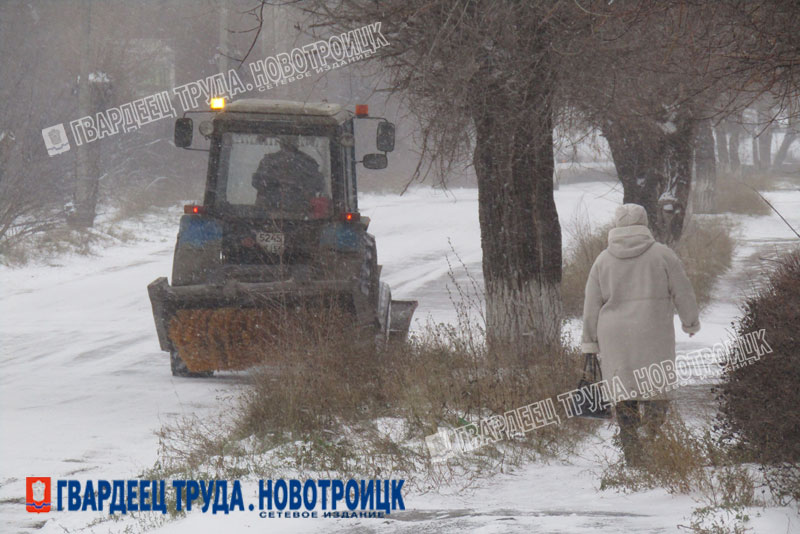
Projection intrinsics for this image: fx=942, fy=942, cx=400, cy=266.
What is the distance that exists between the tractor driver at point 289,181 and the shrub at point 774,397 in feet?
17.0

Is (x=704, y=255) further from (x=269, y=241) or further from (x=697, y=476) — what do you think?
(x=697, y=476)

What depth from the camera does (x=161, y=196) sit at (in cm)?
2950

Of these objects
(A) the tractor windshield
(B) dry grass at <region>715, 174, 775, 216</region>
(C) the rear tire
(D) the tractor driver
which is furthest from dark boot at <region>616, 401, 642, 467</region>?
(B) dry grass at <region>715, 174, 775, 216</region>

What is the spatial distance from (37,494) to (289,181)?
4437 mm

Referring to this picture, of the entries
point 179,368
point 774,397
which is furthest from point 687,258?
point 774,397

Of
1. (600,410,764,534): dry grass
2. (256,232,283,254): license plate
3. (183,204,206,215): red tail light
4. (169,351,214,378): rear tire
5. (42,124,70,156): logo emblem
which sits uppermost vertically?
(42,124,70,156): logo emblem

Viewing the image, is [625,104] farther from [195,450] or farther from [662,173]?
[195,450]

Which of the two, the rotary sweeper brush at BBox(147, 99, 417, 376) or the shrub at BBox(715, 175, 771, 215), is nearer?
the rotary sweeper brush at BBox(147, 99, 417, 376)

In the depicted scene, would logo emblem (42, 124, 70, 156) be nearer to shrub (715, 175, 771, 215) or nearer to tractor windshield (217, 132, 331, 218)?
tractor windshield (217, 132, 331, 218)

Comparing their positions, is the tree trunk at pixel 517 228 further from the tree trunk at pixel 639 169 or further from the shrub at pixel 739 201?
the shrub at pixel 739 201

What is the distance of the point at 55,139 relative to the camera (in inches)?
853

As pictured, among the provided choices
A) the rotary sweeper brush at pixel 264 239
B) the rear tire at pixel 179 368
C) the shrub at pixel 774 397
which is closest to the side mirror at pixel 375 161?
the rotary sweeper brush at pixel 264 239

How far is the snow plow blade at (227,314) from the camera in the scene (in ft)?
27.0

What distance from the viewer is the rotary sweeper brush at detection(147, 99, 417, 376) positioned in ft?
27.5
